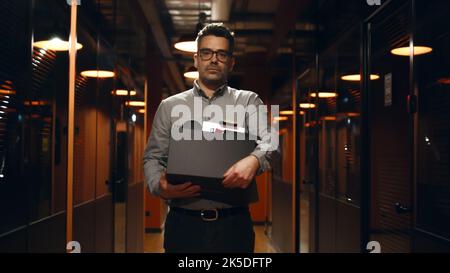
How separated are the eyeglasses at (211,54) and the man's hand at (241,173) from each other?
391 millimetres

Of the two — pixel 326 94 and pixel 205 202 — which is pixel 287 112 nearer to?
pixel 326 94

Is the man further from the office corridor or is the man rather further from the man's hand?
the man's hand

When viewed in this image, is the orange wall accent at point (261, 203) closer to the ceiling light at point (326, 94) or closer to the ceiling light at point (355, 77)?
the ceiling light at point (326, 94)

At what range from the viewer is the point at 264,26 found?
6.63 meters

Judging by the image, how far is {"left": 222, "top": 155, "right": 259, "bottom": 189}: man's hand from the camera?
146 centimetres

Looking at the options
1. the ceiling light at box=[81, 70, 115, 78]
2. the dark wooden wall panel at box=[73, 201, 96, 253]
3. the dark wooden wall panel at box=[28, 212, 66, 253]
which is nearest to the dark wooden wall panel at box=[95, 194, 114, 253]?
the dark wooden wall panel at box=[73, 201, 96, 253]

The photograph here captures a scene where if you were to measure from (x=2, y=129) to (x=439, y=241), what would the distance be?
181cm

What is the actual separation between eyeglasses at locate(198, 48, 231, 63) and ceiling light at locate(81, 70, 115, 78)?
1.53m

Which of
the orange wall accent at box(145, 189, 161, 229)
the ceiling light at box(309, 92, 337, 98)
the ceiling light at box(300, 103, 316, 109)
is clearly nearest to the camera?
the ceiling light at box(309, 92, 337, 98)

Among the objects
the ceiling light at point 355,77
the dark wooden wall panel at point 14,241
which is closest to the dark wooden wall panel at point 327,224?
the ceiling light at point 355,77

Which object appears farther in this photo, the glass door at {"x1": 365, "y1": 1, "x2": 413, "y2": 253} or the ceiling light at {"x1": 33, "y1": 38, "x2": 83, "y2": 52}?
the glass door at {"x1": 365, "y1": 1, "x2": 413, "y2": 253}

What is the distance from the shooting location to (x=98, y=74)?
340 centimetres

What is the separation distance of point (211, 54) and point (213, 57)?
1 cm

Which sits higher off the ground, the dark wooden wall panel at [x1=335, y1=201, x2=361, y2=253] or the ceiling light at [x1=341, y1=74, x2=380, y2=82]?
the ceiling light at [x1=341, y1=74, x2=380, y2=82]
